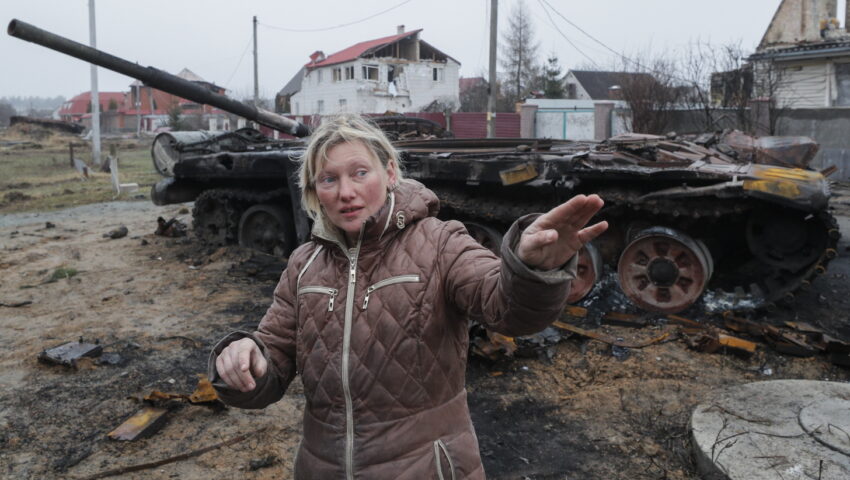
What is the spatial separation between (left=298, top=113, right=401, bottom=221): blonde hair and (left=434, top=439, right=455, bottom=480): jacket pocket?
0.72 m

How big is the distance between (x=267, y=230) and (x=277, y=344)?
8.03m

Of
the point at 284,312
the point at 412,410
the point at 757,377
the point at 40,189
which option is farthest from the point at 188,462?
the point at 40,189

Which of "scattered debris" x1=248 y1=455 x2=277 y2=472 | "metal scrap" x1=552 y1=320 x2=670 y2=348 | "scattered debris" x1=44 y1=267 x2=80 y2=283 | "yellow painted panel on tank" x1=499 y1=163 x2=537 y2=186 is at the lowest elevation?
"scattered debris" x1=248 y1=455 x2=277 y2=472

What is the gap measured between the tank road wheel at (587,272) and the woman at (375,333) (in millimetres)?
5539

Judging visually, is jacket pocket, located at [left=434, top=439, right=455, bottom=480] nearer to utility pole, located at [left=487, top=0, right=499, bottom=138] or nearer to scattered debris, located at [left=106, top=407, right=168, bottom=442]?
scattered debris, located at [left=106, top=407, right=168, bottom=442]

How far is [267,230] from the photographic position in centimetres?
991

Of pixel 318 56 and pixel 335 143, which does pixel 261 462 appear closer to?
pixel 335 143

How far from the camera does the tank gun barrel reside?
7.32 metres

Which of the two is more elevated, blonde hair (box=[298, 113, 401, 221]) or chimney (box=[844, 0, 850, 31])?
chimney (box=[844, 0, 850, 31])

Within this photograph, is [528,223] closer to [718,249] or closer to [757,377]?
[757,377]

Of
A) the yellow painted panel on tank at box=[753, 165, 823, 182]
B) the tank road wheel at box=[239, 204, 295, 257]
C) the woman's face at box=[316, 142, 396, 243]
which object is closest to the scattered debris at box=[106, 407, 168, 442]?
the woman's face at box=[316, 142, 396, 243]

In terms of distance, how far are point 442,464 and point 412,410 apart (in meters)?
0.16

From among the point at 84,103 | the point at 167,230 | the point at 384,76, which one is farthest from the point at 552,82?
the point at 84,103

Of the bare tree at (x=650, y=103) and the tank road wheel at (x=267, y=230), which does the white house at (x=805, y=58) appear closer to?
the bare tree at (x=650, y=103)
